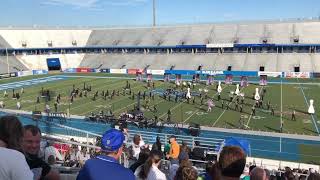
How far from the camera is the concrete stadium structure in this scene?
57.8 metres

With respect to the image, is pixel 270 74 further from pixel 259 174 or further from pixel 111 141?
pixel 111 141

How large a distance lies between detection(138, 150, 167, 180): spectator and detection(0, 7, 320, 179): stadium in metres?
1.22

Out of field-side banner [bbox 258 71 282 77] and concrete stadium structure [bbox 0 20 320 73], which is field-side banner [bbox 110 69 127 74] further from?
field-side banner [bbox 258 71 282 77]

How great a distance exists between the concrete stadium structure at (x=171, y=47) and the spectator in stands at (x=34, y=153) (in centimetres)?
5304

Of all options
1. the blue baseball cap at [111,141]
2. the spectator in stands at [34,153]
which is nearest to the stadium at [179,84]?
the spectator in stands at [34,153]

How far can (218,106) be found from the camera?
1259 inches

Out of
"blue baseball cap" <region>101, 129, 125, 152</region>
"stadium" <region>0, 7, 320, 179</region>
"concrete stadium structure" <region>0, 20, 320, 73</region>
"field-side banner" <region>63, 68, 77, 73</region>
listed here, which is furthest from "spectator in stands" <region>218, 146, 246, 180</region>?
"field-side banner" <region>63, 68, 77, 73</region>

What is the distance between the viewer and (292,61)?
2191 inches

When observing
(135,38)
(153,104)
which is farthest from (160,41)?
(153,104)

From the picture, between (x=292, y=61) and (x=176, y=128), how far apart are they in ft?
119

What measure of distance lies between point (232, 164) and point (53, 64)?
222 ft

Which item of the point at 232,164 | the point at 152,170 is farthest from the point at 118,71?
the point at 232,164

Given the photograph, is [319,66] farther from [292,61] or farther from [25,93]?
[25,93]

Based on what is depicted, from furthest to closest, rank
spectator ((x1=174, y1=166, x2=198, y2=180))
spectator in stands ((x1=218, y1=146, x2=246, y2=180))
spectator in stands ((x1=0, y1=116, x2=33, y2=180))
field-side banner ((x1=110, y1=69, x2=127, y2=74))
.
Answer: field-side banner ((x1=110, y1=69, x2=127, y2=74)) → spectator ((x1=174, y1=166, x2=198, y2=180)) → spectator in stands ((x1=218, y1=146, x2=246, y2=180)) → spectator in stands ((x1=0, y1=116, x2=33, y2=180))
